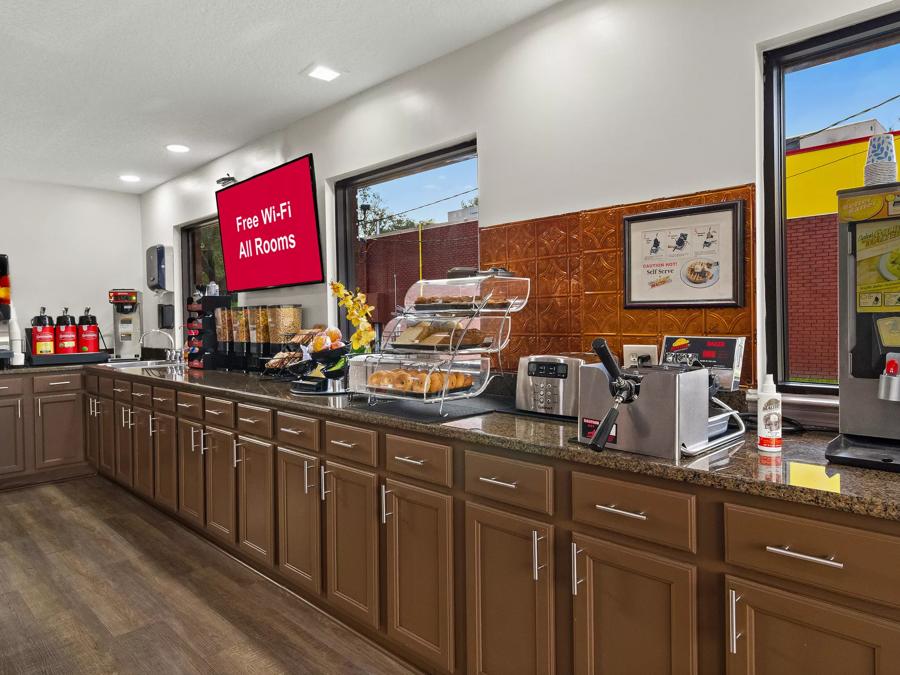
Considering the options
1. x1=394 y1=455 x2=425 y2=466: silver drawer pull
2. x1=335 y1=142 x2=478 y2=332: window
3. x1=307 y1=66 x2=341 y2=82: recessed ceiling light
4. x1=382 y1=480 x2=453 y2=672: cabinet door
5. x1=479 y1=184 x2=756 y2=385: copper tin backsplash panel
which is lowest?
x1=382 y1=480 x2=453 y2=672: cabinet door

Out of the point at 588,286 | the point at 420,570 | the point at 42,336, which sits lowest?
the point at 420,570

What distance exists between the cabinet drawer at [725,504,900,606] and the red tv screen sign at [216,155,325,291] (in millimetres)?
3031

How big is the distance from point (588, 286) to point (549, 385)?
0.51 meters

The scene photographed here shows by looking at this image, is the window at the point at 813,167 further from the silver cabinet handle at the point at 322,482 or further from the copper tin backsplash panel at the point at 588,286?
the silver cabinet handle at the point at 322,482

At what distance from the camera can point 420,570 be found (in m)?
2.09

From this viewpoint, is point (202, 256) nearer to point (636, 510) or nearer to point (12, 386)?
point (12, 386)

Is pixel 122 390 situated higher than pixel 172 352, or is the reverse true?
pixel 172 352

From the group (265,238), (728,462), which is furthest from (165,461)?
(728,462)

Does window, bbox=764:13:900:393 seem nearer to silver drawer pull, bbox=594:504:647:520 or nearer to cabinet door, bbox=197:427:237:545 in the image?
silver drawer pull, bbox=594:504:647:520

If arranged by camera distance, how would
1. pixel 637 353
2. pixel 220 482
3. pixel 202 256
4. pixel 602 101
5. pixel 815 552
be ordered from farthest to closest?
pixel 202 256, pixel 220 482, pixel 602 101, pixel 637 353, pixel 815 552

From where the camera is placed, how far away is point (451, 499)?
1.97 m

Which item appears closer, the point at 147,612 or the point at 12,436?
the point at 147,612

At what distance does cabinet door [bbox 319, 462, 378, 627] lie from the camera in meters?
2.27

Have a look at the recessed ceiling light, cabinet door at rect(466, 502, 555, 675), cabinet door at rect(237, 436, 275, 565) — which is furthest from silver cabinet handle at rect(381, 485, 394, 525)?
the recessed ceiling light
